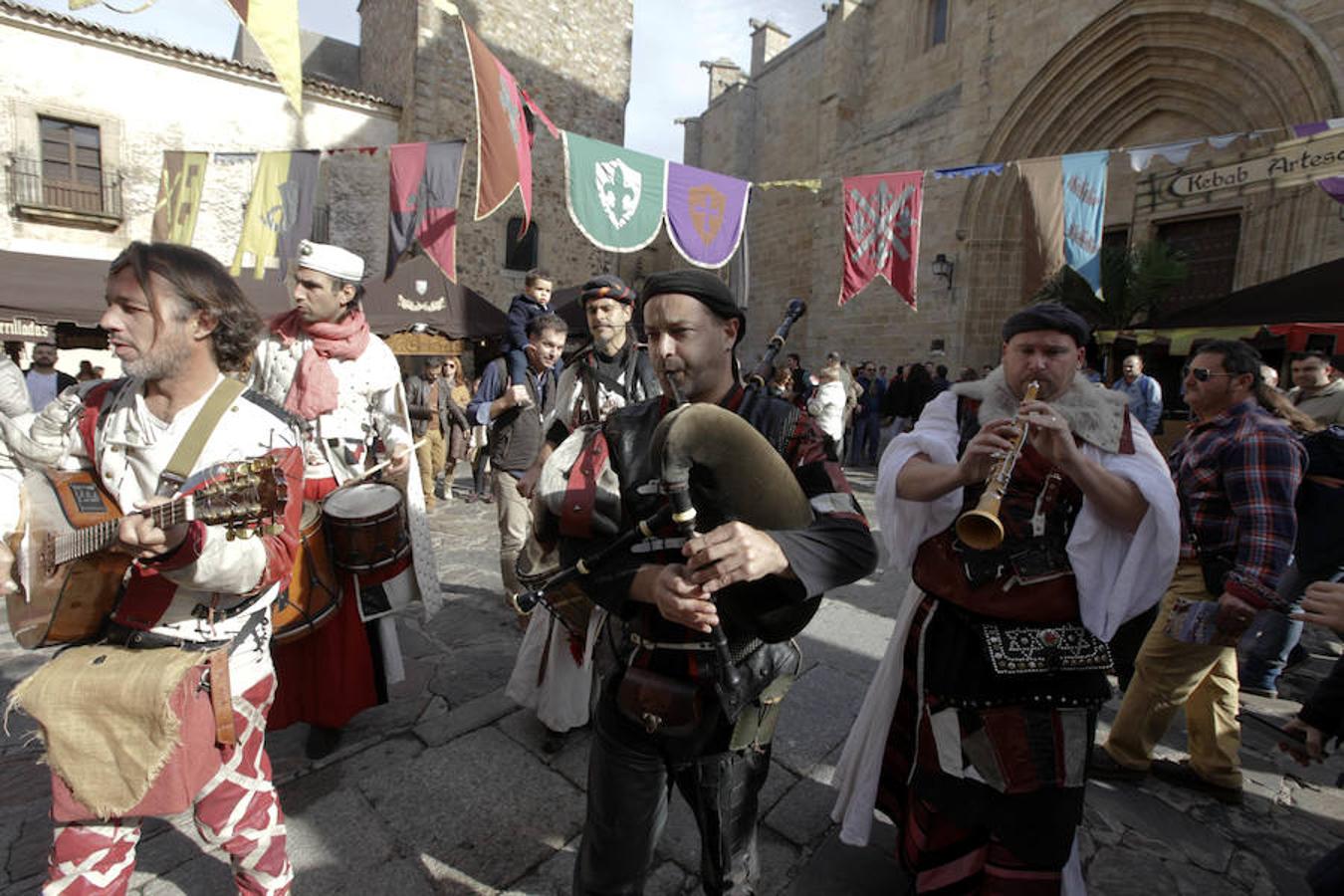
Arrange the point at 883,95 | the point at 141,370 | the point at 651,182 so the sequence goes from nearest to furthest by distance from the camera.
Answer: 1. the point at 141,370
2. the point at 651,182
3. the point at 883,95

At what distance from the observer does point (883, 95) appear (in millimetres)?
15773

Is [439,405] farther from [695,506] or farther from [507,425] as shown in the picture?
[695,506]

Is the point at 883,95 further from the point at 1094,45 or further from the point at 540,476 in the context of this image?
the point at 540,476

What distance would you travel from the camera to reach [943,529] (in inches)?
75.4

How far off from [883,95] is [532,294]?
15.3 metres

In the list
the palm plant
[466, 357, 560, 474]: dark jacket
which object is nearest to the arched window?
the palm plant

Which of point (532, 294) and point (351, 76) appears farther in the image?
point (351, 76)

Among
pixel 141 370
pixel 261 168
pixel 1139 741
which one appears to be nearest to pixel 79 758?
pixel 141 370

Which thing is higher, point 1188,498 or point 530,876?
point 1188,498

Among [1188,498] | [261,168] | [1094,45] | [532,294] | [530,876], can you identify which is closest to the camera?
[530,876]

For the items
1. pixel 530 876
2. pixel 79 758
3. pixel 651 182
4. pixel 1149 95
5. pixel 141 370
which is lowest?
pixel 530 876

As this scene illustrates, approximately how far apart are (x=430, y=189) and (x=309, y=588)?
231 inches

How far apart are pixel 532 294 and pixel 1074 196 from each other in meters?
6.87

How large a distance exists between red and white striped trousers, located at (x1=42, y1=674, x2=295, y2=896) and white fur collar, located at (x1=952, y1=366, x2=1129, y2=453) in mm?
2261
